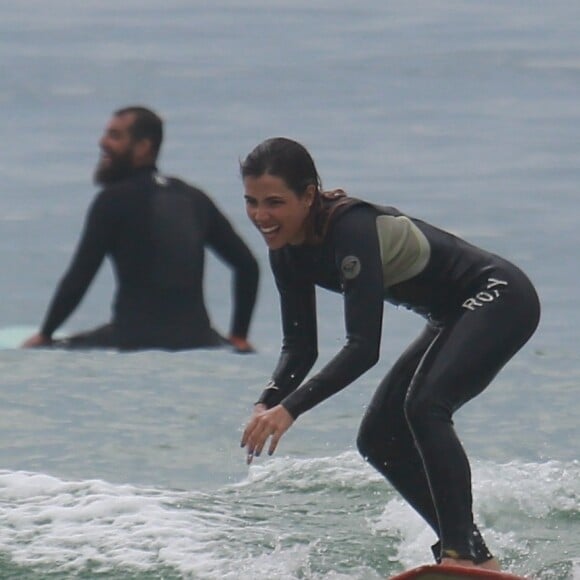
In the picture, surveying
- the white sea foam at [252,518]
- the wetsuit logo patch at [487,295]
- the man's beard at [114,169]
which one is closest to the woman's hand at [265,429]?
the wetsuit logo patch at [487,295]

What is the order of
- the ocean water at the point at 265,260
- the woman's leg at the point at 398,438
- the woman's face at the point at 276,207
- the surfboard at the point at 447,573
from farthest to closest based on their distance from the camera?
the ocean water at the point at 265,260 → the woman's leg at the point at 398,438 → the woman's face at the point at 276,207 → the surfboard at the point at 447,573

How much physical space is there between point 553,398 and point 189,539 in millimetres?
3253

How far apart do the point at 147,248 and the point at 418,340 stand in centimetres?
367

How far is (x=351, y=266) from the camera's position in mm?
4945

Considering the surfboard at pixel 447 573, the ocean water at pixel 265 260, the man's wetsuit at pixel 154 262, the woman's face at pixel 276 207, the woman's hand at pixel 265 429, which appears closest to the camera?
the woman's hand at pixel 265 429

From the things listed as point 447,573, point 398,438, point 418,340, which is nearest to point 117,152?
point 418,340

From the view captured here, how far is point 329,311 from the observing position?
12.1 m

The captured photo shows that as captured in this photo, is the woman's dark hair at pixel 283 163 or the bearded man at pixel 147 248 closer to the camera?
the woman's dark hair at pixel 283 163

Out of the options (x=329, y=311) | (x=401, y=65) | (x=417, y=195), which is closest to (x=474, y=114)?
(x=401, y=65)

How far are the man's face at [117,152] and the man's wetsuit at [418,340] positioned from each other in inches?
147

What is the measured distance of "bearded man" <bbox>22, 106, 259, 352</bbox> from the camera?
28.9ft

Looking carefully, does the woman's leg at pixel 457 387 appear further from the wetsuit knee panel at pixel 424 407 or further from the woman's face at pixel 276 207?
the woman's face at pixel 276 207

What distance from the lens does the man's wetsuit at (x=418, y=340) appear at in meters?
4.95

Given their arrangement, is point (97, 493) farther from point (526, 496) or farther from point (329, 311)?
point (329, 311)
